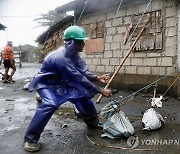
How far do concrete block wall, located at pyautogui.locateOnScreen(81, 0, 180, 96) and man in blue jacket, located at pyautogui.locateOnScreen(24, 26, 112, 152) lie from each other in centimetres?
395

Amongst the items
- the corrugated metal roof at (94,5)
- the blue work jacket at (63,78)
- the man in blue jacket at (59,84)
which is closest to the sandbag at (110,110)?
the man in blue jacket at (59,84)

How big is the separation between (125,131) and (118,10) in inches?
239

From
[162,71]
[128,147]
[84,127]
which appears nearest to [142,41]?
[162,71]

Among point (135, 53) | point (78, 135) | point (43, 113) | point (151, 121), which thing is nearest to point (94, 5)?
point (135, 53)

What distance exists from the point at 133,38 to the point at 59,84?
5201 millimetres

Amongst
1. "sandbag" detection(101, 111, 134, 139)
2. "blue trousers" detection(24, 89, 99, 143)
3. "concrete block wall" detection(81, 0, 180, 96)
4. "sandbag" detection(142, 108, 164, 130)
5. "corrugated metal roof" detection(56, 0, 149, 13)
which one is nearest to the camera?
"blue trousers" detection(24, 89, 99, 143)

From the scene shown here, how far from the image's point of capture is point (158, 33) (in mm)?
7734

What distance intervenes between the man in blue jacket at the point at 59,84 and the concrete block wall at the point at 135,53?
3.95 m

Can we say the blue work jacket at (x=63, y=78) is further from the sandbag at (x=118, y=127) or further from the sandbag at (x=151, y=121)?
the sandbag at (x=151, y=121)

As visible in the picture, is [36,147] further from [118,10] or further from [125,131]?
[118,10]

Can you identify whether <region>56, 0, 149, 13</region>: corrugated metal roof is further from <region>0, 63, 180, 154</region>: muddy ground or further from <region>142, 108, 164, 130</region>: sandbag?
<region>142, 108, 164, 130</region>: sandbag

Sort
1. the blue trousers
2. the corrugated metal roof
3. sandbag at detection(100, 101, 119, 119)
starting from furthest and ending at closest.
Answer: the corrugated metal roof, sandbag at detection(100, 101, 119, 119), the blue trousers

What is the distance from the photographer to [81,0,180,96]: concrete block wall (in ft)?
24.3

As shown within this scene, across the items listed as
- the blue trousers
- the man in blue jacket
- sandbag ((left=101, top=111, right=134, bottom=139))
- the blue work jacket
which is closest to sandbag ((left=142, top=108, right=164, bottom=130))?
sandbag ((left=101, top=111, right=134, bottom=139))
